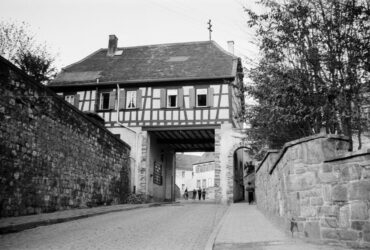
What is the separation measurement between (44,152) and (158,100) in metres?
11.8

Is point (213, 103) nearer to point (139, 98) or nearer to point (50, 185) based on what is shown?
point (139, 98)

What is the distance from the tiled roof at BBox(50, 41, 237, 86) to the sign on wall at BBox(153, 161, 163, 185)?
232 inches

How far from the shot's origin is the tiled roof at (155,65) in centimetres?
2394

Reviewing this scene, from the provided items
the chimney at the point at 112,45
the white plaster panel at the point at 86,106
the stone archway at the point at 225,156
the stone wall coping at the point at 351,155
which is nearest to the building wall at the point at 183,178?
the chimney at the point at 112,45

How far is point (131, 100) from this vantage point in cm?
2386

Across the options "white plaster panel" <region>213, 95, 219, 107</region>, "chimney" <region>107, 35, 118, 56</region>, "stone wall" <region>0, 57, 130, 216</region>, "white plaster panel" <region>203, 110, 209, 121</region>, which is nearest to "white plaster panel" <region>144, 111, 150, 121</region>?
"white plaster panel" <region>203, 110, 209, 121</region>

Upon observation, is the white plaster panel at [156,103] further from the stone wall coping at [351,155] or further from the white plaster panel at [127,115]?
the stone wall coping at [351,155]

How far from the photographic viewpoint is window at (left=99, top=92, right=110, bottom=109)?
24266mm

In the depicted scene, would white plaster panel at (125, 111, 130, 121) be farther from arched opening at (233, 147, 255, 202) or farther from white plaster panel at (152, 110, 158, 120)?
arched opening at (233, 147, 255, 202)

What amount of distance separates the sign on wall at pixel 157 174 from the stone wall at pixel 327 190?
1817 cm

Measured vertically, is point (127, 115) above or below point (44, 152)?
above

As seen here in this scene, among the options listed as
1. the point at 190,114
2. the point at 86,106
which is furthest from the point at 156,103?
the point at 86,106

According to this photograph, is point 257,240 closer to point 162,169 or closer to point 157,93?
point 157,93

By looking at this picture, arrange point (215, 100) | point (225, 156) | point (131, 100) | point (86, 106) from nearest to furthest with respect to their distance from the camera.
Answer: point (225, 156)
point (215, 100)
point (131, 100)
point (86, 106)
